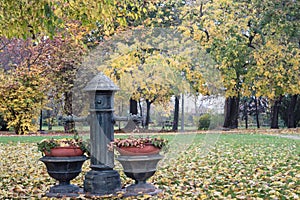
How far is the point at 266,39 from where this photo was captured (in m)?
21.3

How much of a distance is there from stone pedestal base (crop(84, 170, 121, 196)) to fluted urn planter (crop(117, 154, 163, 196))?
0.22 meters

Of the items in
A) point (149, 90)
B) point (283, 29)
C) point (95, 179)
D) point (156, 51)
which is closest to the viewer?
point (95, 179)

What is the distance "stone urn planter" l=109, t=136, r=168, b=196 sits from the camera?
598 cm

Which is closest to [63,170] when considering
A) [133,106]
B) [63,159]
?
[63,159]

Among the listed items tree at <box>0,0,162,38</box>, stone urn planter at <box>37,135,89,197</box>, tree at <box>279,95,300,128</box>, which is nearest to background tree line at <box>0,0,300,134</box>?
tree at <box>279,95,300,128</box>

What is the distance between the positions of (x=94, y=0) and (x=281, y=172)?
13.9 ft

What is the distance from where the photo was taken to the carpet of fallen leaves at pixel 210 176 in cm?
616

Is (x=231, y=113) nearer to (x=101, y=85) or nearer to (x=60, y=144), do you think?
(x=101, y=85)

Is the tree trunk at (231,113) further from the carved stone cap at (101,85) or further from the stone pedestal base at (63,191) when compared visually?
the stone pedestal base at (63,191)

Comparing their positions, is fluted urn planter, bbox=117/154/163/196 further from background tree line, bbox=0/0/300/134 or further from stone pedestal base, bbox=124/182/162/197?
background tree line, bbox=0/0/300/134

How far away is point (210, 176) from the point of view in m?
7.51

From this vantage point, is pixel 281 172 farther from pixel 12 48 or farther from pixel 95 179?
pixel 12 48

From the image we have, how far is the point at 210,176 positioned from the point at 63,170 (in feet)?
8.44

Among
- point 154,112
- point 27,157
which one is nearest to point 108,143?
point 154,112
